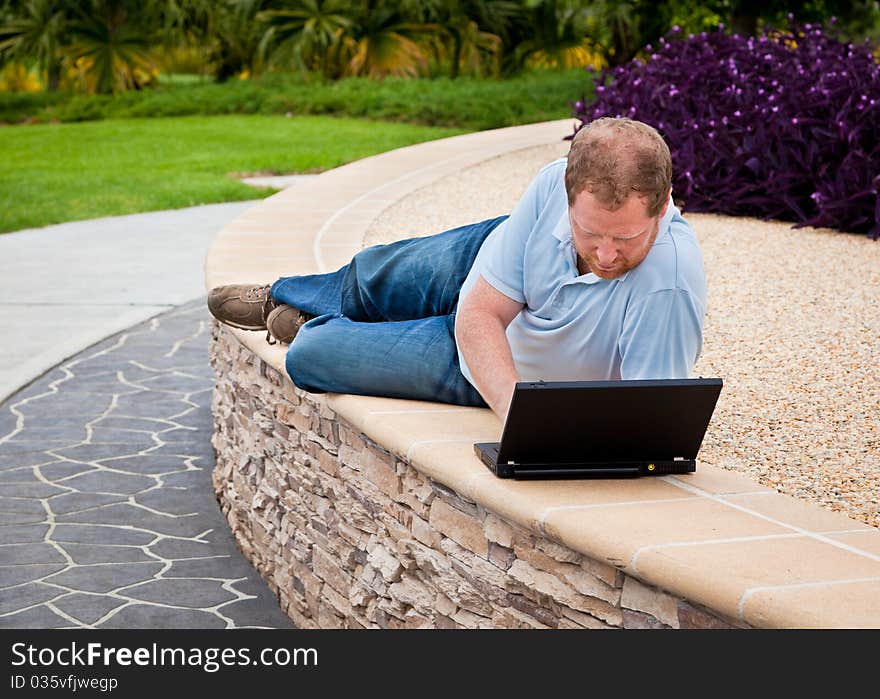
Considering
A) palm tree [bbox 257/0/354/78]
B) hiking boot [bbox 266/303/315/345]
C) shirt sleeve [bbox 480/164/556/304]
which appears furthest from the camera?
palm tree [bbox 257/0/354/78]

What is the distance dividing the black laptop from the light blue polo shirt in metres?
0.12

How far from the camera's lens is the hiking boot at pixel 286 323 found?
4262 millimetres

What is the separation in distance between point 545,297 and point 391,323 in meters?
0.76

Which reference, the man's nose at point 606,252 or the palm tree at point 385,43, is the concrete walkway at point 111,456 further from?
the palm tree at point 385,43

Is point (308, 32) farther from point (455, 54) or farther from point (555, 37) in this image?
point (555, 37)

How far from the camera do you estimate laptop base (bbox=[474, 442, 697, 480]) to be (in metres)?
2.86

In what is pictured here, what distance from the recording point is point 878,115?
6.88 meters

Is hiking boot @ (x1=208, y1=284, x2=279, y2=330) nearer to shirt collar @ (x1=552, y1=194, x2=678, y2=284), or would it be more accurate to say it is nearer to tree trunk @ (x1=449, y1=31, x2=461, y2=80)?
shirt collar @ (x1=552, y1=194, x2=678, y2=284)

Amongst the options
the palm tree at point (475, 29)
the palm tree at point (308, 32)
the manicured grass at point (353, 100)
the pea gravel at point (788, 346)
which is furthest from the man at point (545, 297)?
the palm tree at point (475, 29)

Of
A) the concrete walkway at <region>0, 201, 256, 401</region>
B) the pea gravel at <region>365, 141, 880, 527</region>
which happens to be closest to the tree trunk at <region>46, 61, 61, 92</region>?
the concrete walkway at <region>0, 201, 256, 401</region>

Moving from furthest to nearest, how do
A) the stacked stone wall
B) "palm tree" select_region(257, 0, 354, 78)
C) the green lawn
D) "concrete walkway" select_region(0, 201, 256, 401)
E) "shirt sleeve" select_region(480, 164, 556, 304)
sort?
1. "palm tree" select_region(257, 0, 354, 78)
2. the green lawn
3. "concrete walkway" select_region(0, 201, 256, 401)
4. "shirt sleeve" select_region(480, 164, 556, 304)
5. the stacked stone wall

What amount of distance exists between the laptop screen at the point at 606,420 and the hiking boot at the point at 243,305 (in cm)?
181

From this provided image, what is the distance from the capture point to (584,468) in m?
2.93
